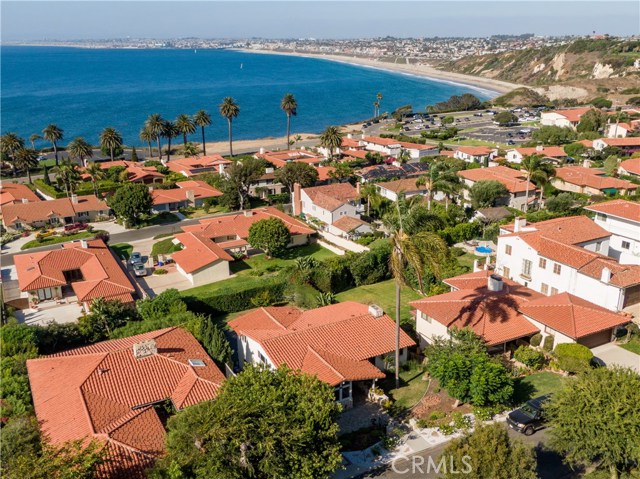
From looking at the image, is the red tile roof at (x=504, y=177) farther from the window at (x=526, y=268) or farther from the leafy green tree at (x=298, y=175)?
the window at (x=526, y=268)

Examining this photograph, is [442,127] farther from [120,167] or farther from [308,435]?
[308,435]

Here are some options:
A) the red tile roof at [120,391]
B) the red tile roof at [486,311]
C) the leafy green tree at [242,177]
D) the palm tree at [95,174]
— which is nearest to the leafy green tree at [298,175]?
the leafy green tree at [242,177]

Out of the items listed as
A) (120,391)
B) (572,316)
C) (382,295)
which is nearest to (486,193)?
(382,295)

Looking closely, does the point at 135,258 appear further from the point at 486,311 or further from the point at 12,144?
the point at 12,144

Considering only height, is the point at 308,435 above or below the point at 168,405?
above

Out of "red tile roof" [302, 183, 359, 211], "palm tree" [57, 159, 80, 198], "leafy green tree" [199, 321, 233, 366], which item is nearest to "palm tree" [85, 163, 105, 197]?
"palm tree" [57, 159, 80, 198]

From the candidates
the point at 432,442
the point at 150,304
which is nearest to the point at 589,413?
the point at 432,442

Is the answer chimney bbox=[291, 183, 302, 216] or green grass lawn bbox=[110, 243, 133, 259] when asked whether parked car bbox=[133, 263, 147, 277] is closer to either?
green grass lawn bbox=[110, 243, 133, 259]
